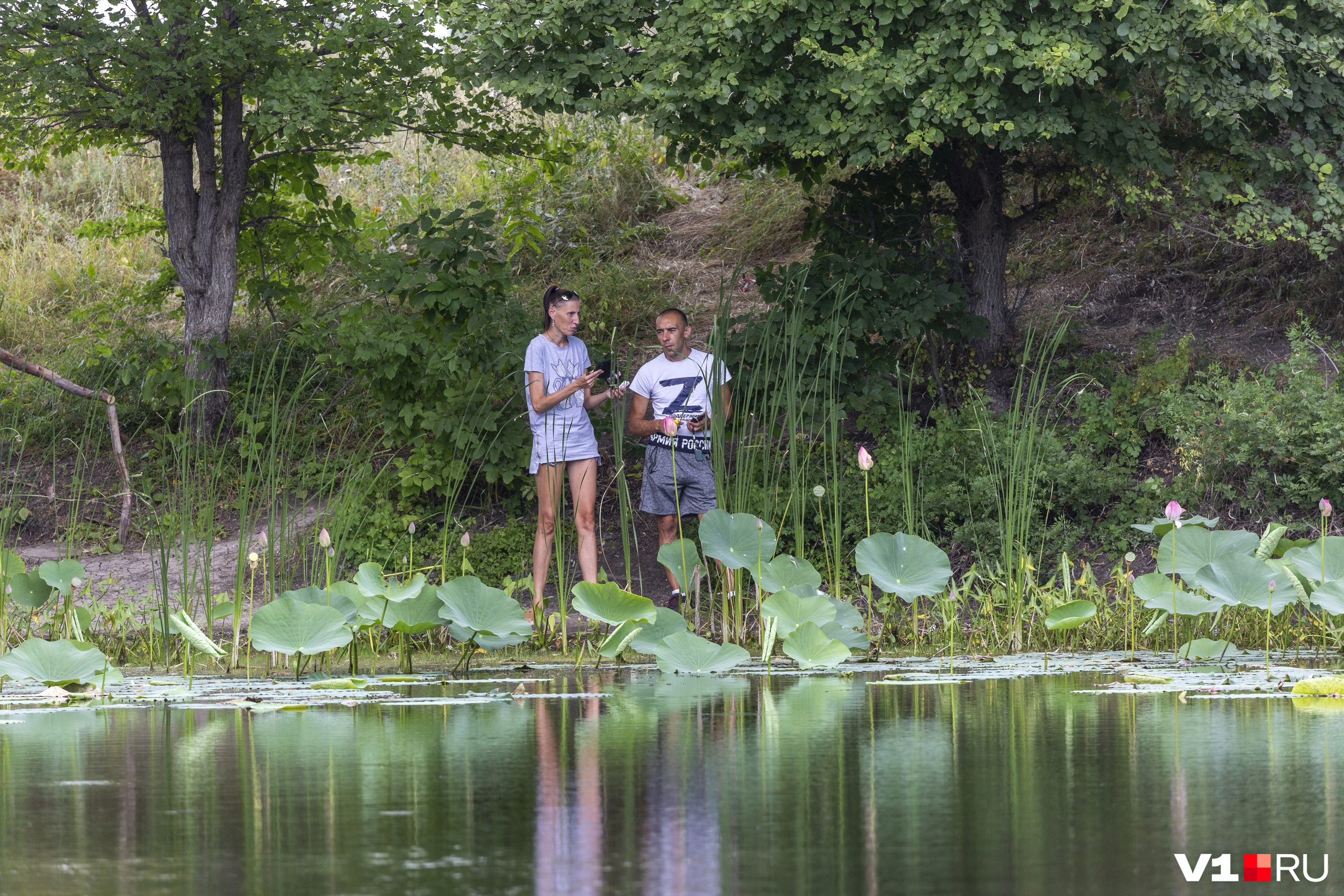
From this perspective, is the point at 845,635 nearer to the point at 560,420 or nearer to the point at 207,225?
the point at 560,420

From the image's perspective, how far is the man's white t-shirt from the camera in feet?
24.7

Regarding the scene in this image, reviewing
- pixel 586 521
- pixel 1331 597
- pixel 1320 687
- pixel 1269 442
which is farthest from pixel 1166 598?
pixel 1269 442

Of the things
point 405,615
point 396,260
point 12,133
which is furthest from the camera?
point 12,133

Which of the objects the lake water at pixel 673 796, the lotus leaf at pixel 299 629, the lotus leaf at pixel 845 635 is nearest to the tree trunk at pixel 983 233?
the lotus leaf at pixel 845 635

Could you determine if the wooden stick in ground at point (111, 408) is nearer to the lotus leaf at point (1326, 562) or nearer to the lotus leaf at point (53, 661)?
the lotus leaf at point (53, 661)

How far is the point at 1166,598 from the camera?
5.56m

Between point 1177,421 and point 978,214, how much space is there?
2221 millimetres

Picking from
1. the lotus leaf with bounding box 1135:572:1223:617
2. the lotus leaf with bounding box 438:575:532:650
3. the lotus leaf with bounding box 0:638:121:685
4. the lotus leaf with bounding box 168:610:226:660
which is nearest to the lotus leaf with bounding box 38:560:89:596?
the lotus leaf with bounding box 168:610:226:660

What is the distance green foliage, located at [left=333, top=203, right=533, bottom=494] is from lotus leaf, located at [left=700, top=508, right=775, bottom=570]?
3952mm

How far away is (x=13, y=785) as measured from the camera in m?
3.04

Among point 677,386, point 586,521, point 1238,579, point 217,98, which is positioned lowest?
point 1238,579

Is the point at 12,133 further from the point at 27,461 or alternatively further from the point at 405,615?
the point at 405,615

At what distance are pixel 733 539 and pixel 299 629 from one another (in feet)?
6.04

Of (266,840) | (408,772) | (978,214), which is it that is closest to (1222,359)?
(978,214)
